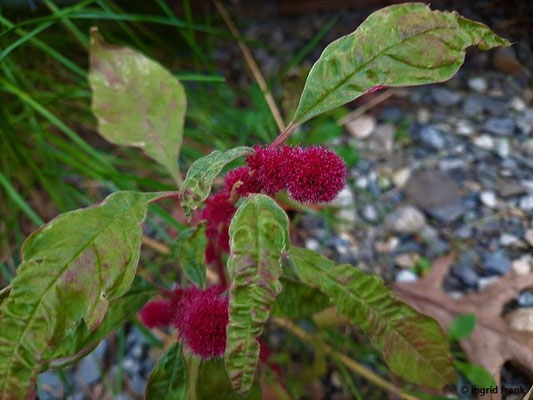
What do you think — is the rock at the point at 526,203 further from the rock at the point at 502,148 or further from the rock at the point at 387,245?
the rock at the point at 387,245

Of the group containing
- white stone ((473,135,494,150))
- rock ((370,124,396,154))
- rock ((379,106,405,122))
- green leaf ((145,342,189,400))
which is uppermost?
green leaf ((145,342,189,400))

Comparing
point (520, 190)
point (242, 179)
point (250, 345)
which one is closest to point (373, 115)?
point (520, 190)

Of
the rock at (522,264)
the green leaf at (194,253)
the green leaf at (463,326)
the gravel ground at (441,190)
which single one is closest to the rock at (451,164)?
the gravel ground at (441,190)

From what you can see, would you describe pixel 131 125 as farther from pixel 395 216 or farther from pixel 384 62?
pixel 395 216

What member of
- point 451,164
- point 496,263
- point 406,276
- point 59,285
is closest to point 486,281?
point 496,263

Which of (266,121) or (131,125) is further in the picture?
(266,121)

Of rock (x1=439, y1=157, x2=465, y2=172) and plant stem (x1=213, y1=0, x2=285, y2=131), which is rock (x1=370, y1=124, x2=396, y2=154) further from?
plant stem (x1=213, y1=0, x2=285, y2=131)

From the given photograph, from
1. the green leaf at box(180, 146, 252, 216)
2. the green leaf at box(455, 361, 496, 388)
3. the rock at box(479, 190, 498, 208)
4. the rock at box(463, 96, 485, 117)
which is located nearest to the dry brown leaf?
the green leaf at box(455, 361, 496, 388)
